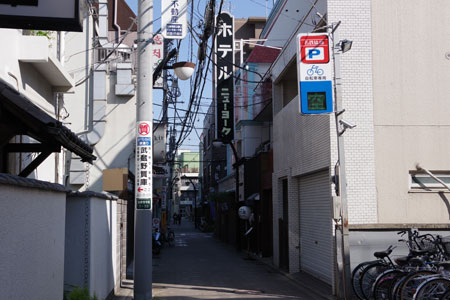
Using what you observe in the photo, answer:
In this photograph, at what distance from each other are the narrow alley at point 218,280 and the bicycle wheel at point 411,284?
313 centimetres

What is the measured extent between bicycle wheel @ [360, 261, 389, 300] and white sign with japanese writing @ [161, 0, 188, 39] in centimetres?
679

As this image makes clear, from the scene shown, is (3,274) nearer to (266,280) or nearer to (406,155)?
(406,155)

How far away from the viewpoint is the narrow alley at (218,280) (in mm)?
12570

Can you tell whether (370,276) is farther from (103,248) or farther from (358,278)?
(103,248)

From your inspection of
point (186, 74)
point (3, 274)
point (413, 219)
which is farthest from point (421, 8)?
point (3, 274)

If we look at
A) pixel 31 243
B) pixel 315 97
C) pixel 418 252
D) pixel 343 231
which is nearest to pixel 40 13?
pixel 31 243

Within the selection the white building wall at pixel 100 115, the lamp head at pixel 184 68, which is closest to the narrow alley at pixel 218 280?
the white building wall at pixel 100 115

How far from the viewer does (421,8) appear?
42.3ft

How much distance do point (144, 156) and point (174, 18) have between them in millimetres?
4326

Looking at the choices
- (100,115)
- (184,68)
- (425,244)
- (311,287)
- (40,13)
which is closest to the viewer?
(40,13)

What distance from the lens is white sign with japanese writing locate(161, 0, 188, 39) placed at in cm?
1192

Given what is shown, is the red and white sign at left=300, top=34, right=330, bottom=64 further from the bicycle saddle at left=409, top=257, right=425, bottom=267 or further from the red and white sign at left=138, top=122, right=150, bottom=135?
the bicycle saddle at left=409, top=257, right=425, bottom=267

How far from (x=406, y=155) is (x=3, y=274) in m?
10.4

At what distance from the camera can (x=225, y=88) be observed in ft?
87.5
